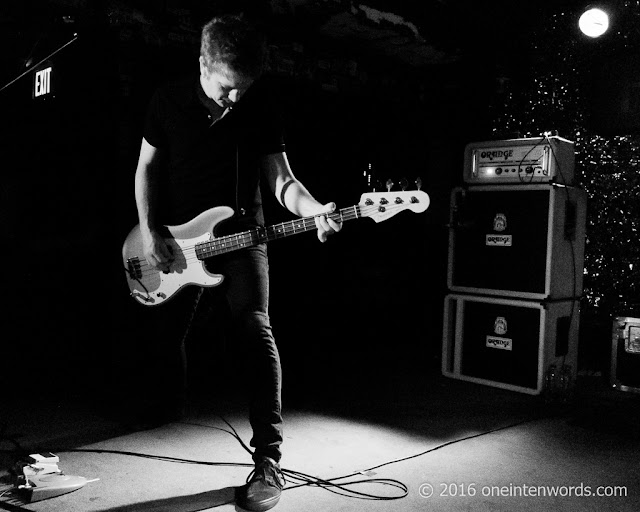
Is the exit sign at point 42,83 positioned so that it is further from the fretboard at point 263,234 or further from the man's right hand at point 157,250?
the fretboard at point 263,234

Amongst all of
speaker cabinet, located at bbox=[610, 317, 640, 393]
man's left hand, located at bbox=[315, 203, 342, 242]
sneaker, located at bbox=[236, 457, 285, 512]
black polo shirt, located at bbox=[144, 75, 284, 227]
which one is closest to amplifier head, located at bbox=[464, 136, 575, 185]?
speaker cabinet, located at bbox=[610, 317, 640, 393]

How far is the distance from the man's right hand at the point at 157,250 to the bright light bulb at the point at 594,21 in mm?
3558

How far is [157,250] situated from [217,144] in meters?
0.51

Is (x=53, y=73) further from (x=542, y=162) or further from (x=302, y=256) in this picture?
(x=542, y=162)

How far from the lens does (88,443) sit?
2.85 metres

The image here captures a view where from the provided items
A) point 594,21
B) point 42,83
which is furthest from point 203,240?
point 594,21

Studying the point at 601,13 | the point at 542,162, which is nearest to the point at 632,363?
the point at 542,162

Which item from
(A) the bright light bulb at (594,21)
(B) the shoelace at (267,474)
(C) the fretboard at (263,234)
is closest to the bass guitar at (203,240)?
(C) the fretboard at (263,234)

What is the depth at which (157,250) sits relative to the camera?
2670 millimetres

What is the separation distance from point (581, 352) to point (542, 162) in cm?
163

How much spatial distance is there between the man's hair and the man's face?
0.8 inches

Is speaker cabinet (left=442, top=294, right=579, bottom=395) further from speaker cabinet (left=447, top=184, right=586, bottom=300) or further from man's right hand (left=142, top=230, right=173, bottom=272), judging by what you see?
man's right hand (left=142, top=230, right=173, bottom=272)

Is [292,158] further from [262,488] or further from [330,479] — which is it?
[262,488]

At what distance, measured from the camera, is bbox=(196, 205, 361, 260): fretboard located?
233cm
